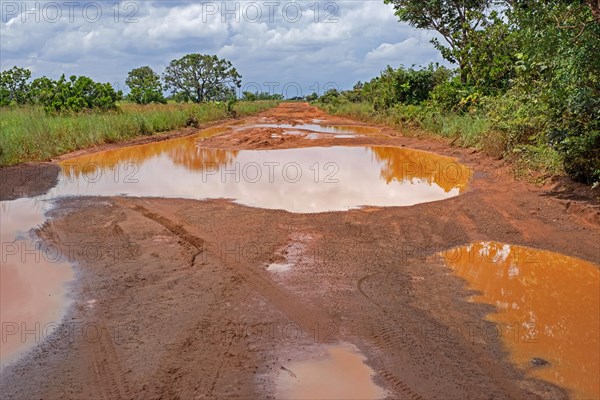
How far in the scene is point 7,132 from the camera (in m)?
14.5

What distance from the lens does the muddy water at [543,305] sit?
3.79 meters

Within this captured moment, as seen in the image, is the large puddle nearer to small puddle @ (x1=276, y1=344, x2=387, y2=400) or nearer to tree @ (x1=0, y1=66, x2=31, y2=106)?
small puddle @ (x1=276, y1=344, x2=387, y2=400)

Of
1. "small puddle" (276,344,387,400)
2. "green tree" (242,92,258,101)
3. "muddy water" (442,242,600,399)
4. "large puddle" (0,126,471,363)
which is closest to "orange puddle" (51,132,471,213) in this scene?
"large puddle" (0,126,471,363)

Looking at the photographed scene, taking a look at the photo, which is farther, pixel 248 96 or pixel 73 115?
pixel 248 96

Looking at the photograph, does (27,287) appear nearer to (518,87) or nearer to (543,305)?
(543,305)

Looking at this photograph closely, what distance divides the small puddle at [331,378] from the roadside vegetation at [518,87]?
589 centimetres

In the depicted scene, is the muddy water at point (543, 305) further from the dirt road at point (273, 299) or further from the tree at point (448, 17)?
the tree at point (448, 17)

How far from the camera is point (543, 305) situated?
4.96 m

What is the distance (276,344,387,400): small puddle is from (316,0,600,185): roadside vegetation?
19.3 ft

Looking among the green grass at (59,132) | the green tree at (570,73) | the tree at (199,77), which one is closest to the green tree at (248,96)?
the tree at (199,77)

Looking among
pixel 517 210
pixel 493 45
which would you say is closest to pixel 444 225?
pixel 517 210

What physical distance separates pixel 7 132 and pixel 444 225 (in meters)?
12.8

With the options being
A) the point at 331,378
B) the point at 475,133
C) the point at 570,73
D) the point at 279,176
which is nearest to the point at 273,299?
the point at 331,378

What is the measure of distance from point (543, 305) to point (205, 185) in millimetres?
7617
